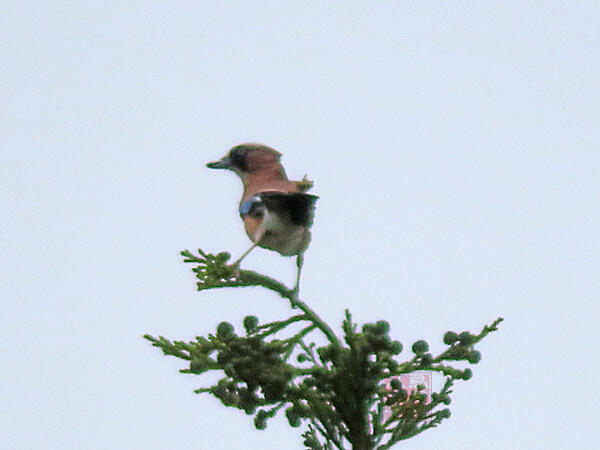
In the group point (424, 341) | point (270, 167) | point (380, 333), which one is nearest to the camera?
point (380, 333)

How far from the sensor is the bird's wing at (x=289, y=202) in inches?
106

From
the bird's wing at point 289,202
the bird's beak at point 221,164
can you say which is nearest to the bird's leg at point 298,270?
the bird's wing at point 289,202

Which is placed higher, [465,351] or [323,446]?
[465,351]

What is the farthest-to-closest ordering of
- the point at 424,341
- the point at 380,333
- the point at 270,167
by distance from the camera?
1. the point at 270,167
2. the point at 424,341
3. the point at 380,333

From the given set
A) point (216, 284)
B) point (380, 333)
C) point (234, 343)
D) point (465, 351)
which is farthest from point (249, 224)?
point (465, 351)

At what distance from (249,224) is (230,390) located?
1.92 feet

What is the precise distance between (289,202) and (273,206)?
0.06m

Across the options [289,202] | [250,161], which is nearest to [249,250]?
[289,202]

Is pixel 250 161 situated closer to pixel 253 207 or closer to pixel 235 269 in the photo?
pixel 253 207

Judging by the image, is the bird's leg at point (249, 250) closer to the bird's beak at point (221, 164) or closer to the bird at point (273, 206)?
the bird at point (273, 206)

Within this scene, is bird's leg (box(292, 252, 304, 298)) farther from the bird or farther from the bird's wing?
the bird's wing

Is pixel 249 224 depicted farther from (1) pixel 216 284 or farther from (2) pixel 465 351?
(2) pixel 465 351

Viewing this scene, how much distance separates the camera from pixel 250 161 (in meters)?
2.93

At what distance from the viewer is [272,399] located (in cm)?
266
